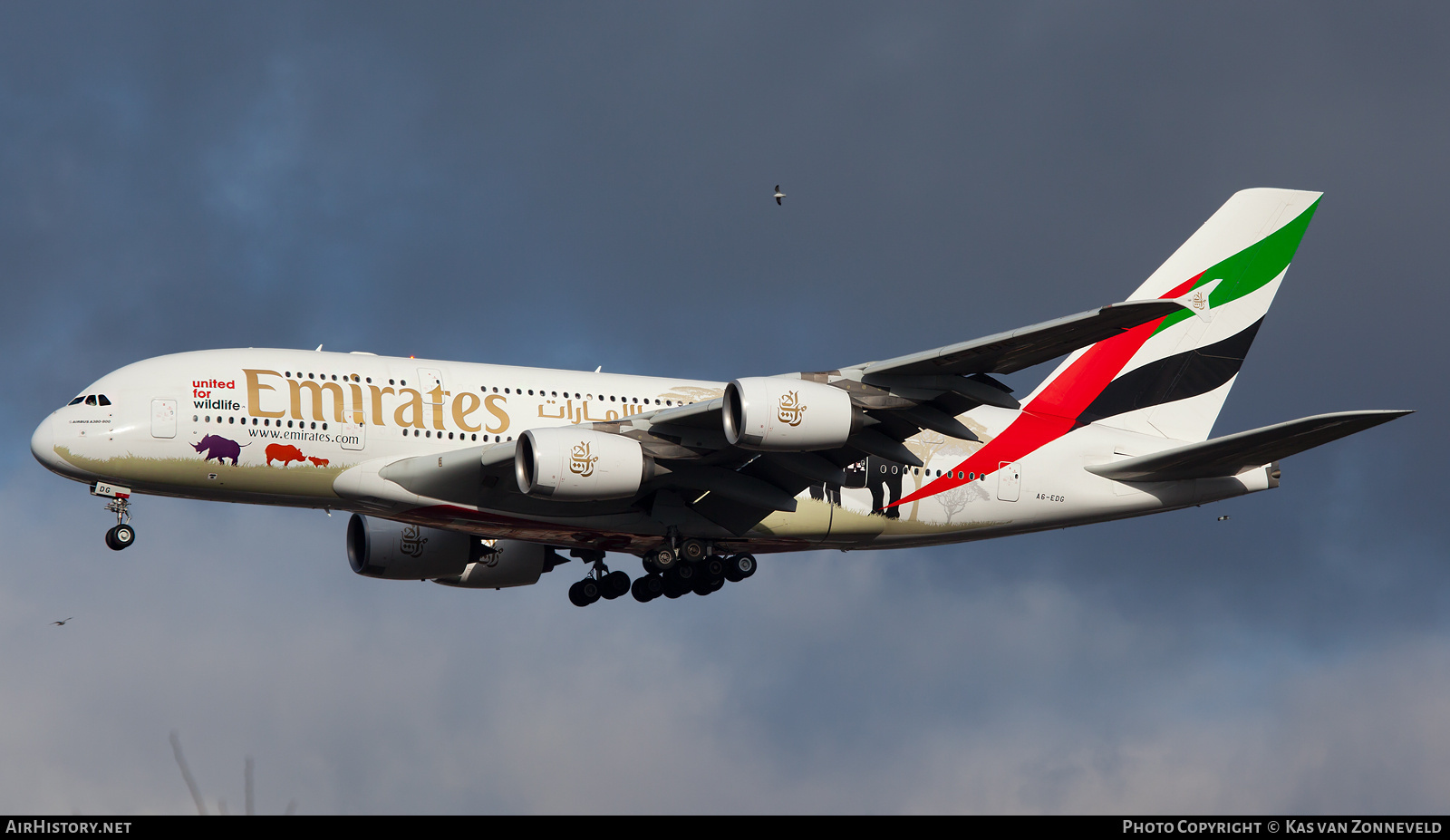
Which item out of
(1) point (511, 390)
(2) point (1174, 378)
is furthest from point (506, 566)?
(2) point (1174, 378)

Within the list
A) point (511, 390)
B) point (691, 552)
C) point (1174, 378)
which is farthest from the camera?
point (1174, 378)

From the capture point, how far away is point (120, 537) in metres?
33.7

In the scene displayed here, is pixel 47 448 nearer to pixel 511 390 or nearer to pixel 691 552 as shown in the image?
pixel 511 390

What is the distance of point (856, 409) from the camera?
32.2m

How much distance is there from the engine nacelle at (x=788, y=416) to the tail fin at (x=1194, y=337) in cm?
882

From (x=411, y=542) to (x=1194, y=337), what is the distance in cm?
2088

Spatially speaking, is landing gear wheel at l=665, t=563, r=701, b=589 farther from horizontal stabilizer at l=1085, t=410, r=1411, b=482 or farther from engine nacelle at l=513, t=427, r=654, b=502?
horizontal stabilizer at l=1085, t=410, r=1411, b=482

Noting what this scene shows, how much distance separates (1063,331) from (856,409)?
15.8ft

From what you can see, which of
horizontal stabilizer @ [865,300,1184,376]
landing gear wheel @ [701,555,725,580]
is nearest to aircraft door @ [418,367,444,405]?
landing gear wheel @ [701,555,725,580]

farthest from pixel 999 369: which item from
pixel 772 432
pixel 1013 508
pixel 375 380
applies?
pixel 375 380

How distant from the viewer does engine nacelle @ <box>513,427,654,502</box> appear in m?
32.0

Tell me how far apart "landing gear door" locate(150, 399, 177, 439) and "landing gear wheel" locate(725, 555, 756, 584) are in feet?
43.1

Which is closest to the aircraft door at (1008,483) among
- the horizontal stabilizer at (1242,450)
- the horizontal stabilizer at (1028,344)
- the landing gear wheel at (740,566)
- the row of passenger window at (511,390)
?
the horizontal stabilizer at (1242,450)
